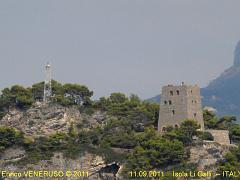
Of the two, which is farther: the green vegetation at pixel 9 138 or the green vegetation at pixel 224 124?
the green vegetation at pixel 224 124

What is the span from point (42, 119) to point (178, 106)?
14.5m

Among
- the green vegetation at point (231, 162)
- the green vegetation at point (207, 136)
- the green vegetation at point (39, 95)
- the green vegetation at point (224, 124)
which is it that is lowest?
the green vegetation at point (231, 162)

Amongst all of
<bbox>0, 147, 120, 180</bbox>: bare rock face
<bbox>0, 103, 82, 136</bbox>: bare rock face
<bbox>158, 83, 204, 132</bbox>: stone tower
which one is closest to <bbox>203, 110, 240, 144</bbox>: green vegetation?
<bbox>158, 83, 204, 132</bbox>: stone tower

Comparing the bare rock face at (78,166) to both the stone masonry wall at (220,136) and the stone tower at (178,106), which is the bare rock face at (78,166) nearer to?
the stone tower at (178,106)

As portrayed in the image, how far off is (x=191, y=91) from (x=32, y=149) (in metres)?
16.9

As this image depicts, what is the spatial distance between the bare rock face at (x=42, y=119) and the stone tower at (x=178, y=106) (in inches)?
375

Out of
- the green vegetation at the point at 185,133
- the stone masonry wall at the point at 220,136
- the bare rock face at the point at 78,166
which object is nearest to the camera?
the green vegetation at the point at 185,133

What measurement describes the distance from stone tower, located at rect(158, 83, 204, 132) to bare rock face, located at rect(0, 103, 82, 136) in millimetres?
9532

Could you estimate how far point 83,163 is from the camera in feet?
269

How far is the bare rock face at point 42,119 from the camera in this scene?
281 feet

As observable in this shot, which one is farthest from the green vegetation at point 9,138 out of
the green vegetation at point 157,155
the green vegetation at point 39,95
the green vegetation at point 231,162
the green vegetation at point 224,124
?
the green vegetation at point 231,162

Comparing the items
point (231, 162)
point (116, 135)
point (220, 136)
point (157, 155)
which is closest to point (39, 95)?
point (116, 135)

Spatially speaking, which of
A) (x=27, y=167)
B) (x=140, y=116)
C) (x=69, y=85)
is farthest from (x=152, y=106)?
(x=27, y=167)

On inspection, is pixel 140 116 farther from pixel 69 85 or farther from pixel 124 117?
pixel 69 85
